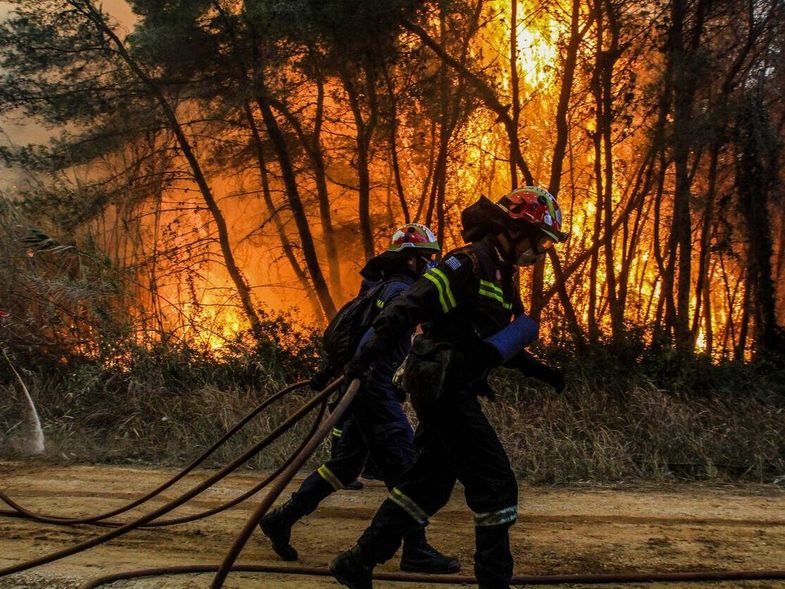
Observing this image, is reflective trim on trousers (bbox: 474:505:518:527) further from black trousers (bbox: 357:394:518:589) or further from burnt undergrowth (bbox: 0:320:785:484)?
burnt undergrowth (bbox: 0:320:785:484)

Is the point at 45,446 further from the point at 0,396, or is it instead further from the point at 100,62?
the point at 100,62

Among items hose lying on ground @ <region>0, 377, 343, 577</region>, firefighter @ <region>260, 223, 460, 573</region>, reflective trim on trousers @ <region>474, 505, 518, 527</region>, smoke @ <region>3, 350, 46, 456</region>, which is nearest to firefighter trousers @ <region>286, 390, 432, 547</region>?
firefighter @ <region>260, 223, 460, 573</region>

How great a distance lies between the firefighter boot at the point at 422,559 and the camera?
14.4ft

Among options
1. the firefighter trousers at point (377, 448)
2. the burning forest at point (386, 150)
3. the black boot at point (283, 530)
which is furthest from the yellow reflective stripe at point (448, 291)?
the burning forest at point (386, 150)

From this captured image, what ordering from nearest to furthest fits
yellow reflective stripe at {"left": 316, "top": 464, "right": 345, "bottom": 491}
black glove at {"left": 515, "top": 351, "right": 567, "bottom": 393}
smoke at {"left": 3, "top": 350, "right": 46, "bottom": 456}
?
black glove at {"left": 515, "top": 351, "right": 567, "bottom": 393}, yellow reflective stripe at {"left": 316, "top": 464, "right": 345, "bottom": 491}, smoke at {"left": 3, "top": 350, "right": 46, "bottom": 456}

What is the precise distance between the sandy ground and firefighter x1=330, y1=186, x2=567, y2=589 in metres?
0.79

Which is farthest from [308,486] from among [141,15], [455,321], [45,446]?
[141,15]

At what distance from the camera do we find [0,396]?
9.64 m

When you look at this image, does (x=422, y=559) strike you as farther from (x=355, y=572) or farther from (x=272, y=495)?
(x=272, y=495)

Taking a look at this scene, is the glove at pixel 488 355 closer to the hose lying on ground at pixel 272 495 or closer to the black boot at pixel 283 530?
the hose lying on ground at pixel 272 495

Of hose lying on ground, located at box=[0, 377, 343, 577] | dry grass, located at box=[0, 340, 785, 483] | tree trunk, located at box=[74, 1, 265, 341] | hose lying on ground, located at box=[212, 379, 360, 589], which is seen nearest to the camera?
hose lying on ground, located at box=[212, 379, 360, 589]

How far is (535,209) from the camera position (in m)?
3.80

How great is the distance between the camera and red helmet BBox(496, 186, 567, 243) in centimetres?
379

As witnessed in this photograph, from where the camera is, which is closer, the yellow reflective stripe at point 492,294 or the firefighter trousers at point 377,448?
the yellow reflective stripe at point 492,294
